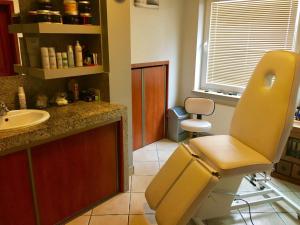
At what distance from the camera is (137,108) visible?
3133 mm

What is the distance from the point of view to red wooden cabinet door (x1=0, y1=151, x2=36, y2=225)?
1.56 metres

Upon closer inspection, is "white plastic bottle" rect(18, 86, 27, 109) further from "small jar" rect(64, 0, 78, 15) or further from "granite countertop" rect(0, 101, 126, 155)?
"small jar" rect(64, 0, 78, 15)

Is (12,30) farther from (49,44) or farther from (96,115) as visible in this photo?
(96,115)

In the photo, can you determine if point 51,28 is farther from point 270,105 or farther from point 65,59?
point 270,105

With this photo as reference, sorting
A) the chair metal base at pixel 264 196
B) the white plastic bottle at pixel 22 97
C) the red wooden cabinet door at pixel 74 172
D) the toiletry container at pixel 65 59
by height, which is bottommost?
the chair metal base at pixel 264 196

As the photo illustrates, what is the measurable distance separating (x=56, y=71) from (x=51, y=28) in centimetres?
31

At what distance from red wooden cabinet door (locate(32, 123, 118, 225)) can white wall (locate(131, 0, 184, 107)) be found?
1.19m

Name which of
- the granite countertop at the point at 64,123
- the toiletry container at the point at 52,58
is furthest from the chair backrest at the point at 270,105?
the toiletry container at the point at 52,58

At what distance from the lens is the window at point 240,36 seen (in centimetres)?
284

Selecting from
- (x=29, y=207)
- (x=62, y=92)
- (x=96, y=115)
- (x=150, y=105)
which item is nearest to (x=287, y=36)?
(x=150, y=105)

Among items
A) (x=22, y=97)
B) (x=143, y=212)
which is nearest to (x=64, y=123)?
(x=22, y=97)

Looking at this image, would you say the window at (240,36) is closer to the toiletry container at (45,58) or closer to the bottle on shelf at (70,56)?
the bottle on shelf at (70,56)

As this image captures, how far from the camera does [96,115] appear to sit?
1.95 meters

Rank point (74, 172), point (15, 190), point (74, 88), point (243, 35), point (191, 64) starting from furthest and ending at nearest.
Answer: point (191, 64) → point (243, 35) → point (74, 88) → point (74, 172) → point (15, 190)
